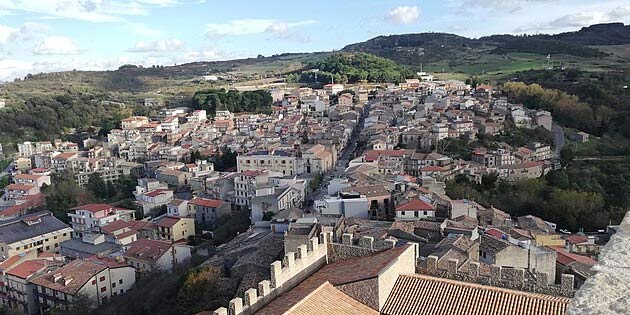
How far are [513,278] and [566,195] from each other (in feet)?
78.3

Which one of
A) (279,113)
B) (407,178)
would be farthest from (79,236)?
(279,113)

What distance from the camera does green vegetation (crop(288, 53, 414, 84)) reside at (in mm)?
88188

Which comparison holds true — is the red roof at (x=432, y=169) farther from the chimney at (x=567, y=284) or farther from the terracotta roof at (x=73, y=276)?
the chimney at (x=567, y=284)

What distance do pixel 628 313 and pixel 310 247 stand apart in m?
8.56

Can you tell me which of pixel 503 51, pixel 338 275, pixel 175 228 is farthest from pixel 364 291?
pixel 503 51

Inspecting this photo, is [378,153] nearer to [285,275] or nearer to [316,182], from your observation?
[316,182]

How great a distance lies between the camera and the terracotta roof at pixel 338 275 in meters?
9.22

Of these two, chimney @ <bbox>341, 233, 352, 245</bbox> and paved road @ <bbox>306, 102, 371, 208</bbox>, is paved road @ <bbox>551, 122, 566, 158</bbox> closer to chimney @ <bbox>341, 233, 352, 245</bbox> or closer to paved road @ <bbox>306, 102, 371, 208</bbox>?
paved road @ <bbox>306, 102, 371, 208</bbox>

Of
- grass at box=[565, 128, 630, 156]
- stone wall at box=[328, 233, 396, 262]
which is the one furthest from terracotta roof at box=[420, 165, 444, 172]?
stone wall at box=[328, 233, 396, 262]

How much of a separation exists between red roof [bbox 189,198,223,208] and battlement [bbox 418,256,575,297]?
94.5 feet

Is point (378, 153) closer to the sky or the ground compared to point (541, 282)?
closer to the ground

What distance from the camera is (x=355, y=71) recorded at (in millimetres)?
90375

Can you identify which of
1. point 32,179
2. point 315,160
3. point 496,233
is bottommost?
point 32,179

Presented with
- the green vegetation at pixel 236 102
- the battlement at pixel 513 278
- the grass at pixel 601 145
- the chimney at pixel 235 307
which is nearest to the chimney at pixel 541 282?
the battlement at pixel 513 278
